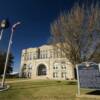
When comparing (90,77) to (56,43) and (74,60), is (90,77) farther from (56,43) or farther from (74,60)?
(56,43)

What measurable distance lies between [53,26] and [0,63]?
4263 centimetres

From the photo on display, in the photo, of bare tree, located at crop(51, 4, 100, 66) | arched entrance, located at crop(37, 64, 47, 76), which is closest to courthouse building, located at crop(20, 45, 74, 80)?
arched entrance, located at crop(37, 64, 47, 76)

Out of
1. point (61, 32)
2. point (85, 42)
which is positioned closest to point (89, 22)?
point (85, 42)

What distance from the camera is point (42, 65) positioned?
66.9 m

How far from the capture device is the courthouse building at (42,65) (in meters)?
59.0

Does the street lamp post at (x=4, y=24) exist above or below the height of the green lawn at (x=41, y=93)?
above

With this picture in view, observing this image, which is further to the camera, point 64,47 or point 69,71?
point 69,71

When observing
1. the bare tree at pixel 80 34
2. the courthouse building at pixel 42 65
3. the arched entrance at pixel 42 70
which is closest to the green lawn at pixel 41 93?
the bare tree at pixel 80 34

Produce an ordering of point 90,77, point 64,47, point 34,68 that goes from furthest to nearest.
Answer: point 34,68, point 64,47, point 90,77

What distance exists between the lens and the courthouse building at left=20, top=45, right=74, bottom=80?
194ft

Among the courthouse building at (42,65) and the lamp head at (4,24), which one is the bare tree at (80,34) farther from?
the courthouse building at (42,65)

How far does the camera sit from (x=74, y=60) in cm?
1808

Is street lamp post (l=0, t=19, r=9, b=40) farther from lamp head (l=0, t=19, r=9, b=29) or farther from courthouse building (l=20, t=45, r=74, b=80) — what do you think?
courthouse building (l=20, t=45, r=74, b=80)

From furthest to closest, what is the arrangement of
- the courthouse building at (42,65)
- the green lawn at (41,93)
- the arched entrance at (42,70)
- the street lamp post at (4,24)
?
the arched entrance at (42,70) → the courthouse building at (42,65) → the street lamp post at (4,24) → the green lawn at (41,93)
